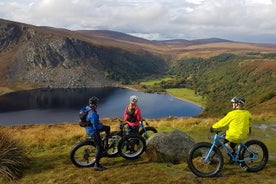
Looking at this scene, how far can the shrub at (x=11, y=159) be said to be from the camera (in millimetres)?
12367

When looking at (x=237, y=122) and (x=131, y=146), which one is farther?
(x=131, y=146)

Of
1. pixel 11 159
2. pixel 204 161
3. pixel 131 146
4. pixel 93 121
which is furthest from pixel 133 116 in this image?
pixel 11 159

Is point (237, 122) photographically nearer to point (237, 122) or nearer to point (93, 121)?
point (237, 122)

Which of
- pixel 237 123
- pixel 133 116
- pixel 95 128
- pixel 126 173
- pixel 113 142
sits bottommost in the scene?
pixel 126 173

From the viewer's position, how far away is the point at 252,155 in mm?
12414

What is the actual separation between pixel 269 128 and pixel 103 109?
116m

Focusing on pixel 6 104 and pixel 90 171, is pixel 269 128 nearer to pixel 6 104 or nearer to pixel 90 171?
pixel 90 171

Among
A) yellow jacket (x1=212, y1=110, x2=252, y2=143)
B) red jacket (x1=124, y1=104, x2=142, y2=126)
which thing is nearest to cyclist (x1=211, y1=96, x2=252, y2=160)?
yellow jacket (x1=212, y1=110, x2=252, y2=143)

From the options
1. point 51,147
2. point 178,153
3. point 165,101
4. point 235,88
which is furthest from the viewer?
point 235,88

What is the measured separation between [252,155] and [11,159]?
896cm

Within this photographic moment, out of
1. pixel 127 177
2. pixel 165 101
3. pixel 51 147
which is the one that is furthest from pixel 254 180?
pixel 165 101

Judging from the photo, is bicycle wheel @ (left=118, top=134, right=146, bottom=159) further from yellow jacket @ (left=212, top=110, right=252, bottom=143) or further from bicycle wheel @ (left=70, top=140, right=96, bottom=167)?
yellow jacket @ (left=212, top=110, right=252, bottom=143)

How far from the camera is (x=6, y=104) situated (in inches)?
5871

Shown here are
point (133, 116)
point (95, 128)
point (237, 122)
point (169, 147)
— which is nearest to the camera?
point (237, 122)
